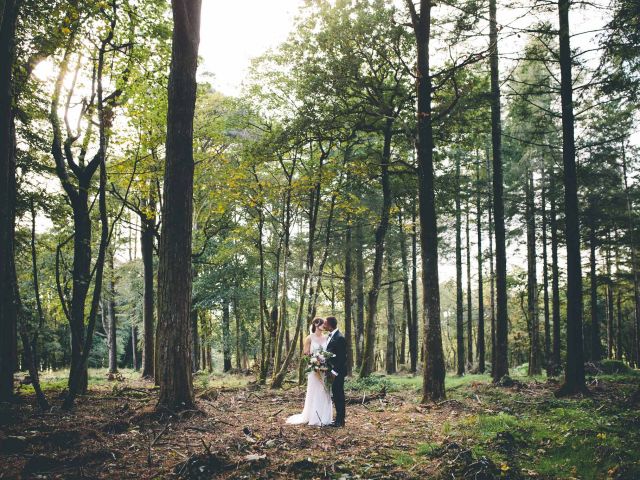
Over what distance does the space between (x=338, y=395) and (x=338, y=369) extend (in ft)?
1.61

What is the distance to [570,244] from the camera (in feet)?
33.9

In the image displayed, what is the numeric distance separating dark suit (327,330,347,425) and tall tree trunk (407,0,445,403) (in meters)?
2.53

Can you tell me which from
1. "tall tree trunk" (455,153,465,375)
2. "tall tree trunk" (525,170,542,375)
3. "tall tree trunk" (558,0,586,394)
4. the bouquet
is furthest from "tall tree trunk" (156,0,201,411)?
"tall tree trunk" (455,153,465,375)

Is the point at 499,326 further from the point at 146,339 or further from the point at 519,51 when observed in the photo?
the point at 146,339

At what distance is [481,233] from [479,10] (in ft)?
51.3

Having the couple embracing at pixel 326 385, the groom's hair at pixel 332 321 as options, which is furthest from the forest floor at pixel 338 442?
the groom's hair at pixel 332 321

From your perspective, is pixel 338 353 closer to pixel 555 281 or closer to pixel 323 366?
pixel 323 366

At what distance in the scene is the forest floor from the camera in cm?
480

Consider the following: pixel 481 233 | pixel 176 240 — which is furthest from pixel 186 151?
pixel 481 233

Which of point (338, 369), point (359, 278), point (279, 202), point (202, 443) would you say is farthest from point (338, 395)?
point (359, 278)

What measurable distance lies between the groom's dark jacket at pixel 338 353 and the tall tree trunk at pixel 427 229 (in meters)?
2.49

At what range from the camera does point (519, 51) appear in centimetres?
1037

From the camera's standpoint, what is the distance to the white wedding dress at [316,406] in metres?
8.03

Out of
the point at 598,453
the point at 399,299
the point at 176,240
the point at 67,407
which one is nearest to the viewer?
the point at 598,453
